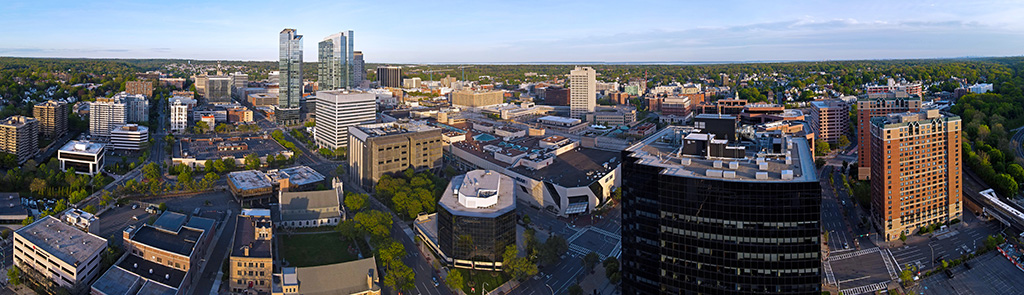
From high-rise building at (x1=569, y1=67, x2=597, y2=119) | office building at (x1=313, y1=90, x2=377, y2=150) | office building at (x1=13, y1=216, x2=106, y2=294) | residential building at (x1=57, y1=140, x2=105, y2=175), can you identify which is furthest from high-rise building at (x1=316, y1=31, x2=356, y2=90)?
office building at (x1=13, y1=216, x2=106, y2=294)

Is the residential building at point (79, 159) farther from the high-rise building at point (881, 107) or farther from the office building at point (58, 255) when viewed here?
the high-rise building at point (881, 107)

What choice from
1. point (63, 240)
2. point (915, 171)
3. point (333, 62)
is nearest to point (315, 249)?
point (63, 240)

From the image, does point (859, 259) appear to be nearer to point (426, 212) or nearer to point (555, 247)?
point (555, 247)

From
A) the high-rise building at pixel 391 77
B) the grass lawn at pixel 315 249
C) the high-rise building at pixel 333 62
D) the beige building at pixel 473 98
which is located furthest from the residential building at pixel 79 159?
the high-rise building at pixel 391 77

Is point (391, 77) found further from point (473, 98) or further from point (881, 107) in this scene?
point (881, 107)

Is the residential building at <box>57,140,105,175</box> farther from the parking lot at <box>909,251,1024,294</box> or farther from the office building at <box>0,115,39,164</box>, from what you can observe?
the parking lot at <box>909,251,1024,294</box>

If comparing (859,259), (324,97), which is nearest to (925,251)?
(859,259)

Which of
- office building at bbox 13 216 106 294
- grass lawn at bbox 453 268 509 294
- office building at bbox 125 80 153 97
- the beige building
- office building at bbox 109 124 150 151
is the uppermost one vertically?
office building at bbox 125 80 153 97
